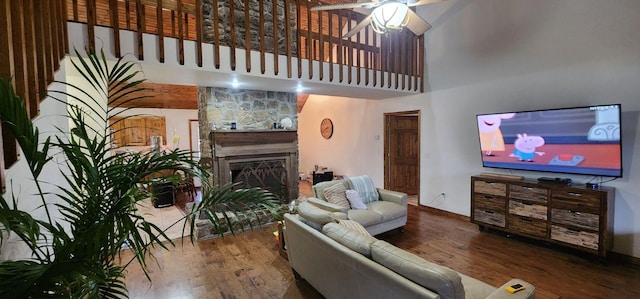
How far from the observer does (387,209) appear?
12.8 ft

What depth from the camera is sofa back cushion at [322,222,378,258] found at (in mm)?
1939

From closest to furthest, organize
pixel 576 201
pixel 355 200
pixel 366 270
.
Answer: pixel 366 270
pixel 576 201
pixel 355 200

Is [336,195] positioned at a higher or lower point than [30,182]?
lower

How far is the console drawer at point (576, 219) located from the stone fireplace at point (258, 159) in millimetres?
3508

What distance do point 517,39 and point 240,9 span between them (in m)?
3.91

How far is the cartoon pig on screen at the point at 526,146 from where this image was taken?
11.9ft

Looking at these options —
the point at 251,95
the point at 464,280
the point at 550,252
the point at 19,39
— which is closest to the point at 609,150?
the point at 550,252

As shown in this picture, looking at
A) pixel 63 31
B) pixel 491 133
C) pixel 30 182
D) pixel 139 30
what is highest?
pixel 139 30

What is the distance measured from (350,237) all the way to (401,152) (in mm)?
4402

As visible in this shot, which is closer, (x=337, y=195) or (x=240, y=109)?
(x=337, y=195)

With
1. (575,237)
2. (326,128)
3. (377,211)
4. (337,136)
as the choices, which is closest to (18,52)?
(377,211)

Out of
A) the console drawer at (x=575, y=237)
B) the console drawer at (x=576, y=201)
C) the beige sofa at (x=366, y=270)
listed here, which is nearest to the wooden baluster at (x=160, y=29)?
the beige sofa at (x=366, y=270)

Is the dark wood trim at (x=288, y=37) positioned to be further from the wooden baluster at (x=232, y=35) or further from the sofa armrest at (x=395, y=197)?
the sofa armrest at (x=395, y=197)

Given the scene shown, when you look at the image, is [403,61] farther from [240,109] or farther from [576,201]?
[576,201]
